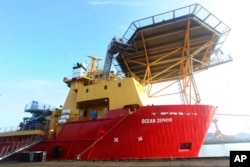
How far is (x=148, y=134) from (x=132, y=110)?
2.19 metres

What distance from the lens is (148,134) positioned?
1545 centimetres

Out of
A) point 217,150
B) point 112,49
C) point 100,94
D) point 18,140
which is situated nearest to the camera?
point 100,94

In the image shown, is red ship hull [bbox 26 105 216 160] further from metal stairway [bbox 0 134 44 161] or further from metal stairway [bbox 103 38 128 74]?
metal stairway [bbox 103 38 128 74]

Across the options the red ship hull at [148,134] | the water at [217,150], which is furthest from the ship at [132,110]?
the water at [217,150]

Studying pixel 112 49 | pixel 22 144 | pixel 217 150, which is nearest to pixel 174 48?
pixel 112 49

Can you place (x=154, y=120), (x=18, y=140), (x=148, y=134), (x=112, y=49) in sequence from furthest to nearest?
(x=18, y=140), (x=112, y=49), (x=154, y=120), (x=148, y=134)

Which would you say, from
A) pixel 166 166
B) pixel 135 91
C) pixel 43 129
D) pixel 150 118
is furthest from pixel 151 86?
pixel 166 166

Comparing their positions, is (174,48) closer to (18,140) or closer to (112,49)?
(112,49)

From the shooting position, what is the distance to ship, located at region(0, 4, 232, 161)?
51.1 feet

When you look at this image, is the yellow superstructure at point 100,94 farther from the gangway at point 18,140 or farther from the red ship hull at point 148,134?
the gangway at point 18,140

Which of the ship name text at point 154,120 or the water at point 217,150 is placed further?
the water at point 217,150

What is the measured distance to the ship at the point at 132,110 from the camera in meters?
15.6

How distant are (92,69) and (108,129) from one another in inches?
412

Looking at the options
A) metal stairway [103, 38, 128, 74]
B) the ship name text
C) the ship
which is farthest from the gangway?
the ship name text
